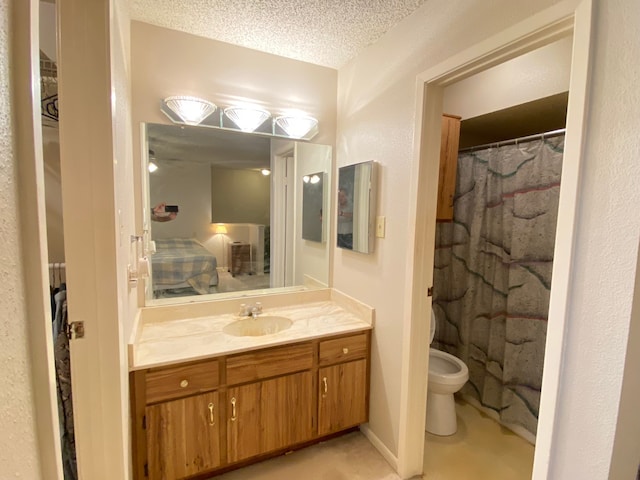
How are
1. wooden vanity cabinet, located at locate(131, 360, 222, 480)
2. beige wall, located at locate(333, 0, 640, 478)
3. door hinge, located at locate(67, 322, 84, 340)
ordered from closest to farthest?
1. beige wall, located at locate(333, 0, 640, 478)
2. door hinge, located at locate(67, 322, 84, 340)
3. wooden vanity cabinet, located at locate(131, 360, 222, 480)

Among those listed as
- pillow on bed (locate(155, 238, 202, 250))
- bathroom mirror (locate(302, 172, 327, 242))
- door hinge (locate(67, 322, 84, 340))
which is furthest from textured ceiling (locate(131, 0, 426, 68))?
door hinge (locate(67, 322, 84, 340))

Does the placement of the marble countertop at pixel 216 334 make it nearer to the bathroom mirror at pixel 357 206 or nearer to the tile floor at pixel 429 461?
the bathroom mirror at pixel 357 206

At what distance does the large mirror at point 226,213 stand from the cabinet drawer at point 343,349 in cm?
55

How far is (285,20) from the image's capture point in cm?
165

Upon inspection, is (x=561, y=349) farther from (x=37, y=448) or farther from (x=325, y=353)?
(x=37, y=448)

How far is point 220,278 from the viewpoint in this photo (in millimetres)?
2111

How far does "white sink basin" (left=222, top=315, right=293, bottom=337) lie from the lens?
1961 millimetres

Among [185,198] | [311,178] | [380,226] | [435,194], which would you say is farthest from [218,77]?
[435,194]

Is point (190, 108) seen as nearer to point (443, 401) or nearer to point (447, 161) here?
point (447, 161)

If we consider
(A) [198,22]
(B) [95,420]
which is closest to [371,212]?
(A) [198,22]

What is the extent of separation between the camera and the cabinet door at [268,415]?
1622mm

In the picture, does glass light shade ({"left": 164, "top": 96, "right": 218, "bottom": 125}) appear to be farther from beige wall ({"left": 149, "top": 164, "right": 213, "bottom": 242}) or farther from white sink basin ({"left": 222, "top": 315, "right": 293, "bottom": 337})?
white sink basin ({"left": 222, "top": 315, "right": 293, "bottom": 337})

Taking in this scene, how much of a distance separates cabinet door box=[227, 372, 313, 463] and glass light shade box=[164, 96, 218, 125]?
1.48 metres

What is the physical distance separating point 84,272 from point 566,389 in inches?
60.4
